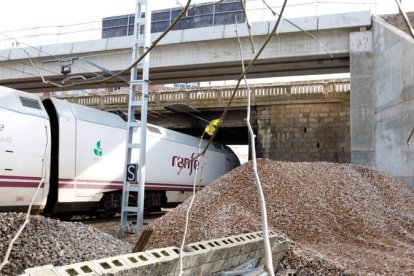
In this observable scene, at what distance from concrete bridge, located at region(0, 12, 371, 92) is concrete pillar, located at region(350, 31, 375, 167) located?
2.19 ft

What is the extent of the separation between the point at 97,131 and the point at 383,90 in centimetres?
1158

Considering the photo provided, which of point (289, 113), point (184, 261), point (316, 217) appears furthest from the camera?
point (289, 113)

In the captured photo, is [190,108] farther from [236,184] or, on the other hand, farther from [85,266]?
[85,266]

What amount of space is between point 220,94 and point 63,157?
61.3ft

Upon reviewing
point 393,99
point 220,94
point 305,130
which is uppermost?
point 220,94

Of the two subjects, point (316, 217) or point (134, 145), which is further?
point (134, 145)

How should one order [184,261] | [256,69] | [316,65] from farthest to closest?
[256,69], [316,65], [184,261]

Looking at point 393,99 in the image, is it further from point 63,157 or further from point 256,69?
point 63,157

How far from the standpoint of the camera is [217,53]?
22.6 metres

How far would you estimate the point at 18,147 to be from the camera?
10820mm

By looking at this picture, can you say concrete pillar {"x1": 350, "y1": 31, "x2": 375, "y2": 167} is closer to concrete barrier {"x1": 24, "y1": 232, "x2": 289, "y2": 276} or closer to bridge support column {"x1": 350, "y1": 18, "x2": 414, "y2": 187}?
bridge support column {"x1": 350, "y1": 18, "x2": 414, "y2": 187}

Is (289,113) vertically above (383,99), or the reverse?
(289,113)

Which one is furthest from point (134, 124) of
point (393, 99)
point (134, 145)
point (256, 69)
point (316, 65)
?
point (316, 65)

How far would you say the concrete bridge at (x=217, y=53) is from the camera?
67.4 feet
